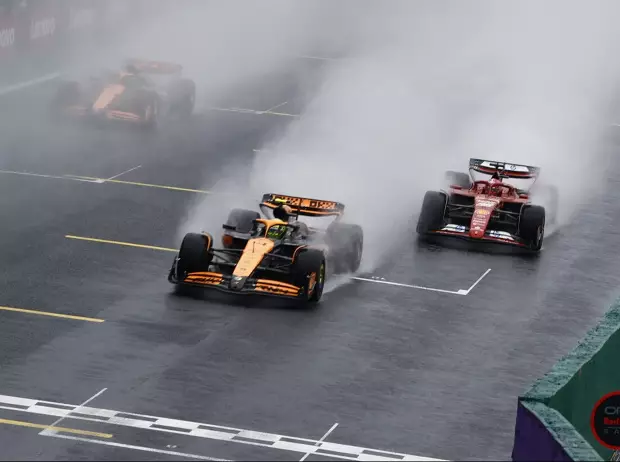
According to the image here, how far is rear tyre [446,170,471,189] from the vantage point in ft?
120

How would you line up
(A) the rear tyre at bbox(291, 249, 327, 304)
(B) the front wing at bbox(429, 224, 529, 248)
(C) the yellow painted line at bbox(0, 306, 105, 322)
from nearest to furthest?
(C) the yellow painted line at bbox(0, 306, 105, 322), (A) the rear tyre at bbox(291, 249, 327, 304), (B) the front wing at bbox(429, 224, 529, 248)

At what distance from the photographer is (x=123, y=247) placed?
32531 mm

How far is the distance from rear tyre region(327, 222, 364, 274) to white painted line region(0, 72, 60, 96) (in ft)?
73.5

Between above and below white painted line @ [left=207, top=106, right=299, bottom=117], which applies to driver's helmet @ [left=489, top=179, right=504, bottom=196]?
above

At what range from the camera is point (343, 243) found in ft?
100

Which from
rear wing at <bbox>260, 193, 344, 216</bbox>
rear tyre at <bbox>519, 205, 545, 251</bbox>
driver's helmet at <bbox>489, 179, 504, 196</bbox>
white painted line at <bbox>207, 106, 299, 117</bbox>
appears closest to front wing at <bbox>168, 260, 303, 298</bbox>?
rear wing at <bbox>260, 193, 344, 216</bbox>

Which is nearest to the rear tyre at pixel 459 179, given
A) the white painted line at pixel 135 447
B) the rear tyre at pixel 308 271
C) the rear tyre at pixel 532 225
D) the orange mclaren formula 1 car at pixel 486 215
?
the orange mclaren formula 1 car at pixel 486 215

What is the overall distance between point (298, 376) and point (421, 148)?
785 inches

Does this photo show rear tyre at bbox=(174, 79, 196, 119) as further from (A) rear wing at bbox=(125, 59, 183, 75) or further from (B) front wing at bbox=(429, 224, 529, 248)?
(B) front wing at bbox=(429, 224, 529, 248)

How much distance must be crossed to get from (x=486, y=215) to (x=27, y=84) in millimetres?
23263

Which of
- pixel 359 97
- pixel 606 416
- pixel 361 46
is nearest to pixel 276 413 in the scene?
pixel 606 416

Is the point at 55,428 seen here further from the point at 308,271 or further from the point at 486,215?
the point at 486,215

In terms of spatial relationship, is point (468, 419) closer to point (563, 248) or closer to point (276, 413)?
point (276, 413)

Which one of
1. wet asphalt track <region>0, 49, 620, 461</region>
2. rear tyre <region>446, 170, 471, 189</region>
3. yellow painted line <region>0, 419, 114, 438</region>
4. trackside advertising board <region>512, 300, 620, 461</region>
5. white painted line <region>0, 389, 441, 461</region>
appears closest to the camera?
trackside advertising board <region>512, 300, 620, 461</region>
